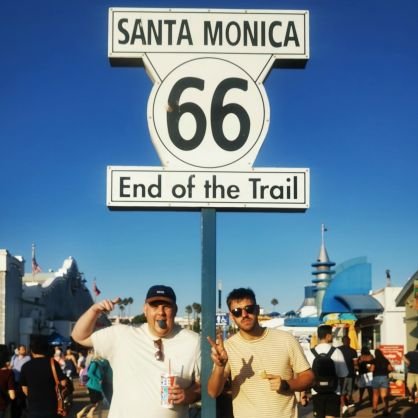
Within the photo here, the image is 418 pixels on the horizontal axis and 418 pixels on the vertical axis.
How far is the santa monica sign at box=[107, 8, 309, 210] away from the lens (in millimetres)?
3986

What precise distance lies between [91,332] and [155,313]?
0.38 meters

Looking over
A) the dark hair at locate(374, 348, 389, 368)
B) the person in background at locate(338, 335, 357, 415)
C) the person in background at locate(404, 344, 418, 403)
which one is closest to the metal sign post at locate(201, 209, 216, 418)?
the person in background at locate(338, 335, 357, 415)

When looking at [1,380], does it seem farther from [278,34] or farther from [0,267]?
[0,267]

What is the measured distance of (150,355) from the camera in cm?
397

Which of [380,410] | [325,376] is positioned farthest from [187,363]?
[380,410]

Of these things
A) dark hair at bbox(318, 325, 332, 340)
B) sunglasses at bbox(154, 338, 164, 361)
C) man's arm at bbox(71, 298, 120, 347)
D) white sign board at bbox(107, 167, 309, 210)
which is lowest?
dark hair at bbox(318, 325, 332, 340)

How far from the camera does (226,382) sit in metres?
4.14

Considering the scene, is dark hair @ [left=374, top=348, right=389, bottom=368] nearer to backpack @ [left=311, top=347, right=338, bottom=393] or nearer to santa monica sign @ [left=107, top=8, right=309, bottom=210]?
backpack @ [left=311, top=347, right=338, bottom=393]

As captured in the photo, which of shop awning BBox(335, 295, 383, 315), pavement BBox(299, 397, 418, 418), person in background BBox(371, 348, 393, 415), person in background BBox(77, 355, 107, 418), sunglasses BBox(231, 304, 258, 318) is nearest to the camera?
sunglasses BBox(231, 304, 258, 318)

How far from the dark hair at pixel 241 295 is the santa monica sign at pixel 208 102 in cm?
58

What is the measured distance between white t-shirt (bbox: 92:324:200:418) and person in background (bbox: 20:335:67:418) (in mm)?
3876

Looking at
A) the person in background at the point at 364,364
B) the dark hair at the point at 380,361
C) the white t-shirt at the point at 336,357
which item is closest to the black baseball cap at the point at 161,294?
the white t-shirt at the point at 336,357

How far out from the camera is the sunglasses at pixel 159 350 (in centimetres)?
395

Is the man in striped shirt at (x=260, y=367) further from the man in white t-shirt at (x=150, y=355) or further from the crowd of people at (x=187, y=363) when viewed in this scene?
the man in white t-shirt at (x=150, y=355)
